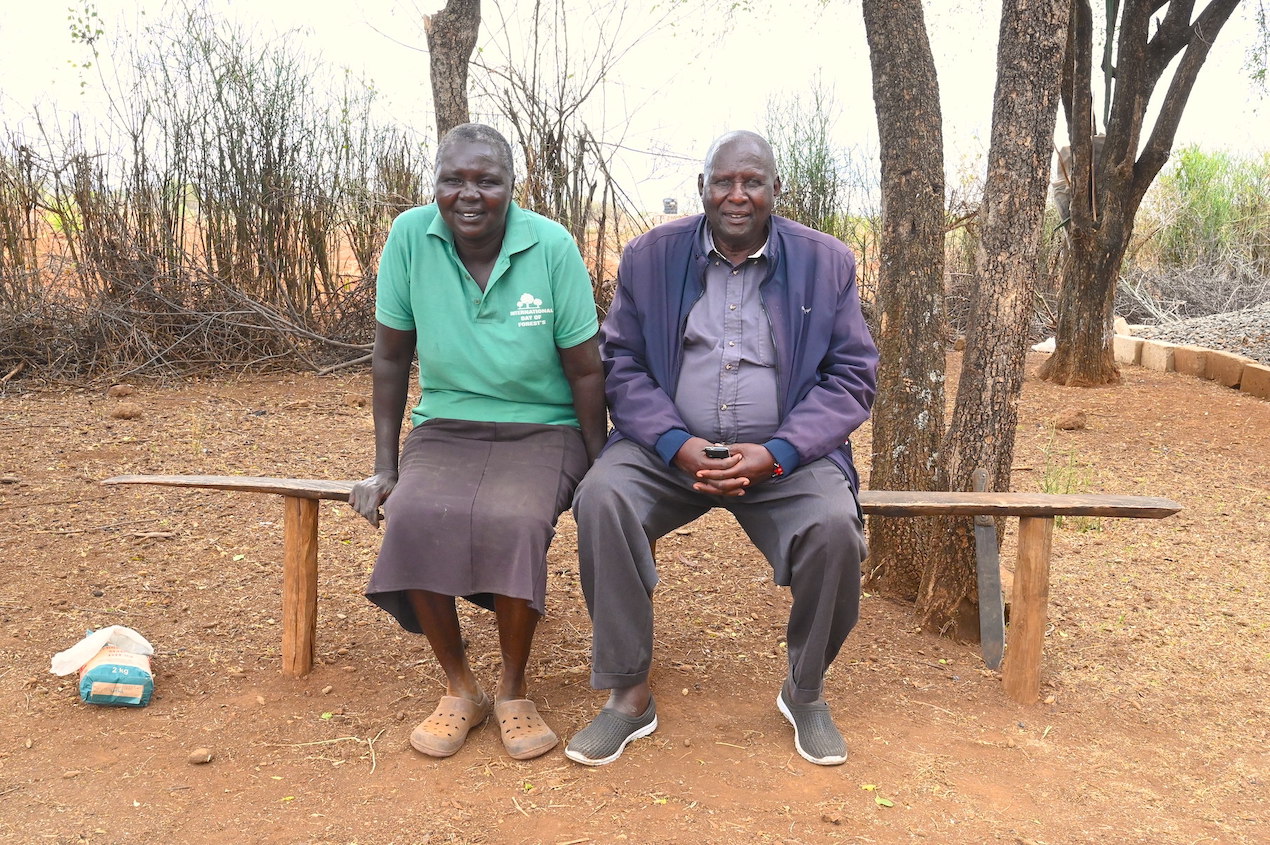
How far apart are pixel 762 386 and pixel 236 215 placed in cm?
633

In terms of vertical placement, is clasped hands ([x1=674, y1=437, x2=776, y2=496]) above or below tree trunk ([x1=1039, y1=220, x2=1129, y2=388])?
below

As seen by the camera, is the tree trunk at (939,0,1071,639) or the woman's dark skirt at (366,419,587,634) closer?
the woman's dark skirt at (366,419,587,634)

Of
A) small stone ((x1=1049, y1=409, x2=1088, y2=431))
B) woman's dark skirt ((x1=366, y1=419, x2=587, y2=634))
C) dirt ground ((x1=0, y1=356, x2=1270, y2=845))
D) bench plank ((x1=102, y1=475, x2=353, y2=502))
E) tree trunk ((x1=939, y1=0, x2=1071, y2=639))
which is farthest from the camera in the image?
small stone ((x1=1049, y1=409, x2=1088, y2=431))

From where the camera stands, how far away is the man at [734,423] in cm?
285

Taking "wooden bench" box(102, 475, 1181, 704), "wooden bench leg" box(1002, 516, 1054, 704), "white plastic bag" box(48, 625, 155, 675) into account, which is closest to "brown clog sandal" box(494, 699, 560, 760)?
"wooden bench" box(102, 475, 1181, 704)

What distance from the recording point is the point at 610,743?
9.27 ft

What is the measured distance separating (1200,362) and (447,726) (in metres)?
8.55

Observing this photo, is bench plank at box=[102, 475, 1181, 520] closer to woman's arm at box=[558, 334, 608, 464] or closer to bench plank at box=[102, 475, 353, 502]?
bench plank at box=[102, 475, 353, 502]

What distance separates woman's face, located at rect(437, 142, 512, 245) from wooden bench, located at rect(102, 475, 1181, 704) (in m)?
0.85

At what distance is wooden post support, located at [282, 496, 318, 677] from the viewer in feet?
10.7

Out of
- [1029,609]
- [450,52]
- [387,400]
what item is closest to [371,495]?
[387,400]

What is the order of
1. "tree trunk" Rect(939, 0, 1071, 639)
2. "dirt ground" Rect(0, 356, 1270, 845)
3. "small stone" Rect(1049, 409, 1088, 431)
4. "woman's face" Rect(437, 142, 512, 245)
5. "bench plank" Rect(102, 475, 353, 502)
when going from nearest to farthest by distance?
"dirt ground" Rect(0, 356, 1270, 845)
"woman's face" Rect(437, 142, 512, 245)
"bench plank" Rect(102, 475, 353, 502)
"tree trunk" Rect(939, 0, 1071, 639)
"small stone" Rect(1049, 409, 1088, 431)

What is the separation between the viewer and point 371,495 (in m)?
3.02

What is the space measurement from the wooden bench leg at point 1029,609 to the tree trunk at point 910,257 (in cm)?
55
